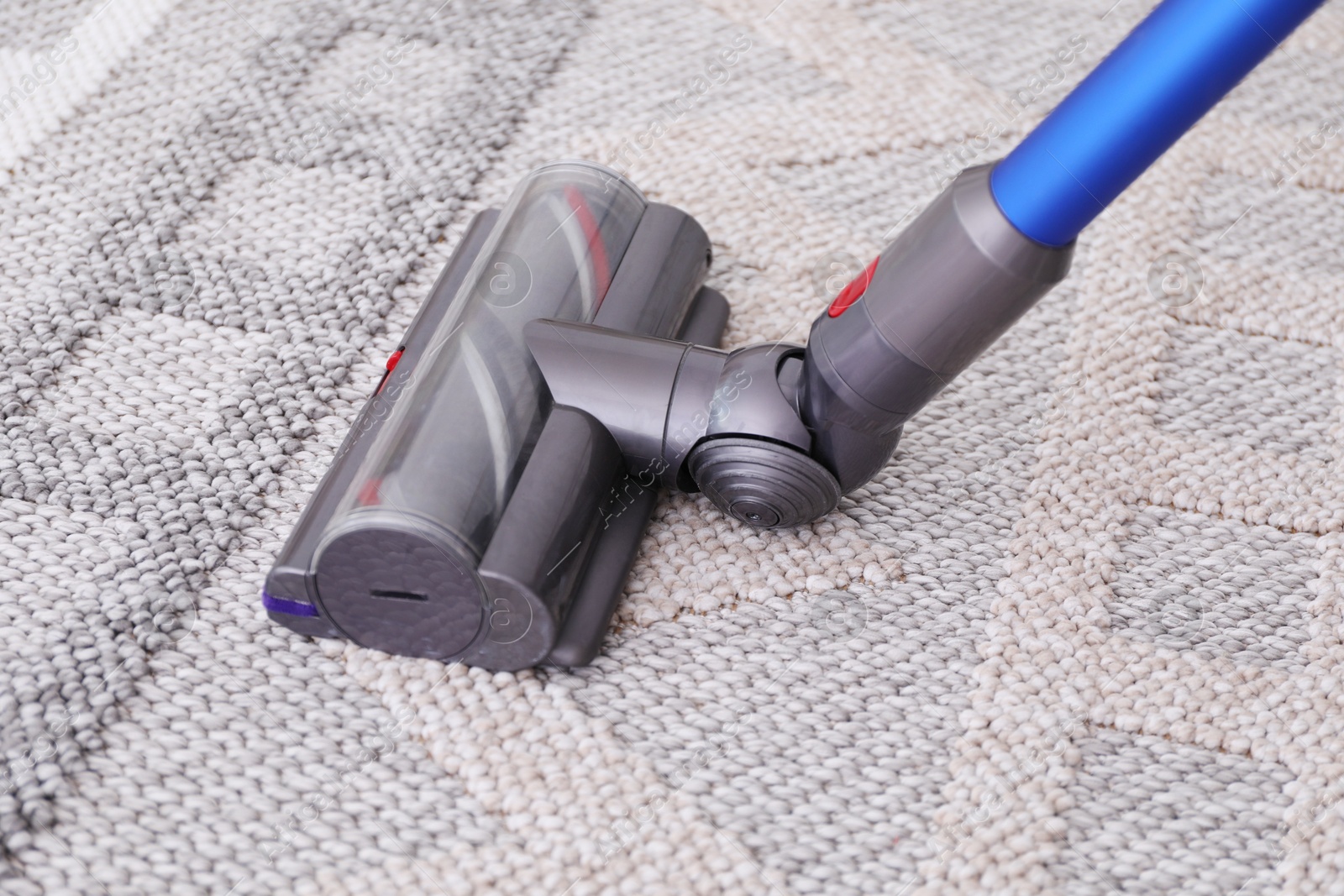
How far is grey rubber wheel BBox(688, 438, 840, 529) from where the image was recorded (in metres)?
0.82

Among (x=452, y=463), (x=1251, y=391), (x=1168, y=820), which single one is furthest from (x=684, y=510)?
(x=1251, y=391)

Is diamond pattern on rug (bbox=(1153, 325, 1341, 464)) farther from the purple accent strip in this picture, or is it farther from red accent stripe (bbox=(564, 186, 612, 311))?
the purple accent strip

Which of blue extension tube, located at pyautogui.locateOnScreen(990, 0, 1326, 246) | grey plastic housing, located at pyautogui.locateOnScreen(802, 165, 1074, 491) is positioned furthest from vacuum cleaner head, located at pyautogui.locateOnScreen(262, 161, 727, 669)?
blue extension tube, located at pyautogui.locateOnScreen(990, 0, 1326, 246)

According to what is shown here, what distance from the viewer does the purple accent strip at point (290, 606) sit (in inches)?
31.1

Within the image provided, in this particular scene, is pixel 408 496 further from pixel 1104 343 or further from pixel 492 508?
pixel 1104 343

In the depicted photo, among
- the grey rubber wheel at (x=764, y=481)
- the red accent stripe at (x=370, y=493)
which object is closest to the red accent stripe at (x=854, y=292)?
the grey rubber wheel at (x=764, y=481)

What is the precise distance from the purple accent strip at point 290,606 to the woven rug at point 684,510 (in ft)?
0.12

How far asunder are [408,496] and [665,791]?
9.9 inches

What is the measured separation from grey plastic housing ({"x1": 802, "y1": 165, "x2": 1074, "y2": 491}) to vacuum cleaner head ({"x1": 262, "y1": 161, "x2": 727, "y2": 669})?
170 mm

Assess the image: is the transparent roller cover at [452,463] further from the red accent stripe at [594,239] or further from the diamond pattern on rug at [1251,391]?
the diamond pattern on rug at [1251,391]

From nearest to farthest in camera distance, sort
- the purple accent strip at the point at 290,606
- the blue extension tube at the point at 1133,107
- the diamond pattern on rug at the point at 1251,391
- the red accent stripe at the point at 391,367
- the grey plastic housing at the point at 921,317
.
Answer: the blue extension tube at the point at 1133,107
the grey plastic housing at the point at 921,317
the purple accent strip at the point at 290,606
the red accent stripe at the point at 391,367
the diamond pattern on rug at the point at 1251,391

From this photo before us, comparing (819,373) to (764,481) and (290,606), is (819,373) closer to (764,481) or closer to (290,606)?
(764,481)

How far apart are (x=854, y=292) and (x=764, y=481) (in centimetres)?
15

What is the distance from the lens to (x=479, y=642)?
786mm
